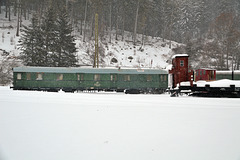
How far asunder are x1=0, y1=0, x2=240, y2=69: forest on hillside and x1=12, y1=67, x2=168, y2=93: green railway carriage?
19.4m

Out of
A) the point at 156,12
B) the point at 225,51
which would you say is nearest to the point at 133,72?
the point at 225,51

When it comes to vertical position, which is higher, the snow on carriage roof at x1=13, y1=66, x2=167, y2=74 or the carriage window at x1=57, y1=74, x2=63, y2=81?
the snow on carriage roof at x1=13, y1=66, x2=167, y2=74

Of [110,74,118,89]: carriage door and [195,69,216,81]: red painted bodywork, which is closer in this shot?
[195,69,216,81]: red painted bodywork

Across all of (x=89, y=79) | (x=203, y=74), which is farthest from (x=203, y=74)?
(x=89, y=79)

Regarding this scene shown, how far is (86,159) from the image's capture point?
3404mm

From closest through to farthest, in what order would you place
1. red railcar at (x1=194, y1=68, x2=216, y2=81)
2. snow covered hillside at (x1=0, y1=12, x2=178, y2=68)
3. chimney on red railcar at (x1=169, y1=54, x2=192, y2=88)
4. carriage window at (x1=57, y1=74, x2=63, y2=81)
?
chimney on red railcar at (x1=169, y1=54, x2=192, y2=88)
red railcar at (x1=194, y1=68, x2=216, y2=81)
carriage window at (x1=57, y1=74, x2=63, y2=81)
snow covered hillside at (x1=0, y1=12, x2=178, y2=68)

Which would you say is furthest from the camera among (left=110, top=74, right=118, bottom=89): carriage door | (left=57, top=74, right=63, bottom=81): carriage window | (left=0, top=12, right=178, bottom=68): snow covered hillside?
(left=0, top=12, right=178, bottom=68): snow covered hillside

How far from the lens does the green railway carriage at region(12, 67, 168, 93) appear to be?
1812 centimetres

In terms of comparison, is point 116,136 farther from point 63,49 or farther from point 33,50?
point 33,50

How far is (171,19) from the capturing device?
51.0 m

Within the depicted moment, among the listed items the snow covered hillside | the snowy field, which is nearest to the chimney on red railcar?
the snowy field

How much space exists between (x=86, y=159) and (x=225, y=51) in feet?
121

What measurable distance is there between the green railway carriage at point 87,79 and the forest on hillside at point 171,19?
1935 centimetres

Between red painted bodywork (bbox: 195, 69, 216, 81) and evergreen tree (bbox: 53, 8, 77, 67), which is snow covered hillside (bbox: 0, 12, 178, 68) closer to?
evergreen tree (bbox: 53, 8, 77, 67)
